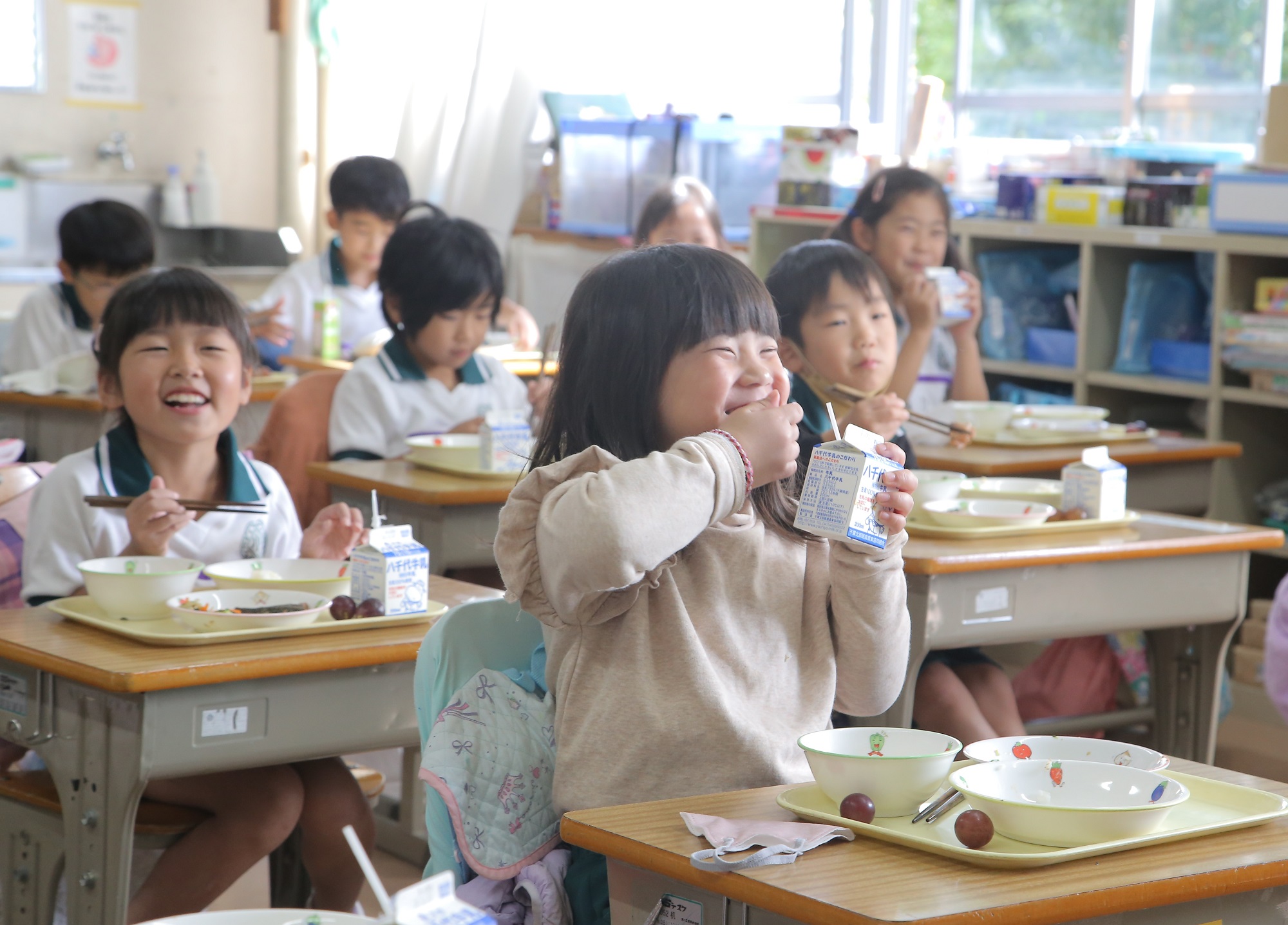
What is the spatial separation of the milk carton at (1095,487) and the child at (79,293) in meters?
2.68

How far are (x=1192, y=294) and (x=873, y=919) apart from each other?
367cm

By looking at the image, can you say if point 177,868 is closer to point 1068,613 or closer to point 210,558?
point 210,558

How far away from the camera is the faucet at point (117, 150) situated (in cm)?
632

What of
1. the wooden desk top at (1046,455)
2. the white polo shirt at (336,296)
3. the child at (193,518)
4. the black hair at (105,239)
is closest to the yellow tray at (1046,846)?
the child at (193,518)

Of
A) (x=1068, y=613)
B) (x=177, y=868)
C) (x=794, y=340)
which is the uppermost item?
(x=794, y=340)

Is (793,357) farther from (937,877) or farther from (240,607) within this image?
(937,877)

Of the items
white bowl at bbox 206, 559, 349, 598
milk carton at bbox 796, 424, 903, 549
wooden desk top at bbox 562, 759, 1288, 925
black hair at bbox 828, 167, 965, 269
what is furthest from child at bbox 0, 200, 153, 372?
wooden desk top at bbox 562, 759, 1288, 925

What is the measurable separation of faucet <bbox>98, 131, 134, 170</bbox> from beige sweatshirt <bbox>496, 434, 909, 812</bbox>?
5327 mm

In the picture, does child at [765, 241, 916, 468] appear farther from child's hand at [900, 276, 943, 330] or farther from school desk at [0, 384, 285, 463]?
school desk at [0, 384, 285, 463]

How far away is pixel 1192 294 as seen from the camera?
14.3ft

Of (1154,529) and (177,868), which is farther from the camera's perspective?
(1154,529)

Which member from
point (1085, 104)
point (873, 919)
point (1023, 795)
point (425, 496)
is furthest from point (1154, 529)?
point (1085, 104)

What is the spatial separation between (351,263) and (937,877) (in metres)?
4.07

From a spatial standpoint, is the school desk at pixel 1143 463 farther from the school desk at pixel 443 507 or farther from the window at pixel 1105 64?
the window at pixel 1105 64
